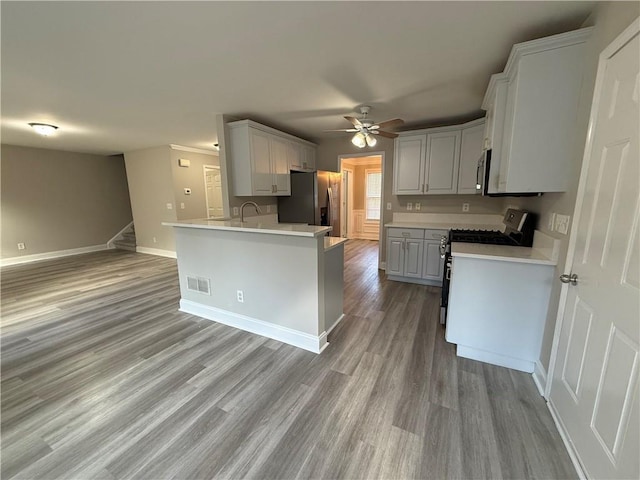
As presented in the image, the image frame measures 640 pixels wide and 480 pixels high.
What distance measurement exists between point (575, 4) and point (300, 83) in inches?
79.6

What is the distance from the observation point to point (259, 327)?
2629 mm

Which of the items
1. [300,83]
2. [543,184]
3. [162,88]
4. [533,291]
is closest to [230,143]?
[162,88]

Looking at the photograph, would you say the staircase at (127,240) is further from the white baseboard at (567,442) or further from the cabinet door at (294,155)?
the white baseboard at (567,442)

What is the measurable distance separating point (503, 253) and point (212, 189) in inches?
250

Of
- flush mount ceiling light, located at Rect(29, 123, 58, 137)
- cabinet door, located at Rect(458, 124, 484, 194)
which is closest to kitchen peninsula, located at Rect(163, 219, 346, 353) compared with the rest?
cabinet door, located at Rect(458, 124, 484, 194)

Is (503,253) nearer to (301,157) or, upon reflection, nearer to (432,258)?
(432,258)

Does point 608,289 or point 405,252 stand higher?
point 608,289

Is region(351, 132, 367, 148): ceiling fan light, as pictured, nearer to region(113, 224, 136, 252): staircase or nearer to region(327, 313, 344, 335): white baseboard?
region(327, 313, 344, 335): white baseboard

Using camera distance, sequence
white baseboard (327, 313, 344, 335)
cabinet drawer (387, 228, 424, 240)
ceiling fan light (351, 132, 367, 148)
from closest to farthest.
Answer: white baseboard (327, 313, 344, 335)
ceiling fan light (351, 132, 367, 148)
cabinet drawer (387, 228, 424, 240)

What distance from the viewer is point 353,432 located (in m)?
1.52

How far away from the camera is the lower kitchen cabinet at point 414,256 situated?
3.81m

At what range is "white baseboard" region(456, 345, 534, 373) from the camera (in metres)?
2.01

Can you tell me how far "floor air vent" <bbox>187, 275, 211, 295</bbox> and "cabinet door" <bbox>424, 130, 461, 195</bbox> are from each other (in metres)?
3.50

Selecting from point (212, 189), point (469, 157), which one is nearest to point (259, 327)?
point (469, 157)
